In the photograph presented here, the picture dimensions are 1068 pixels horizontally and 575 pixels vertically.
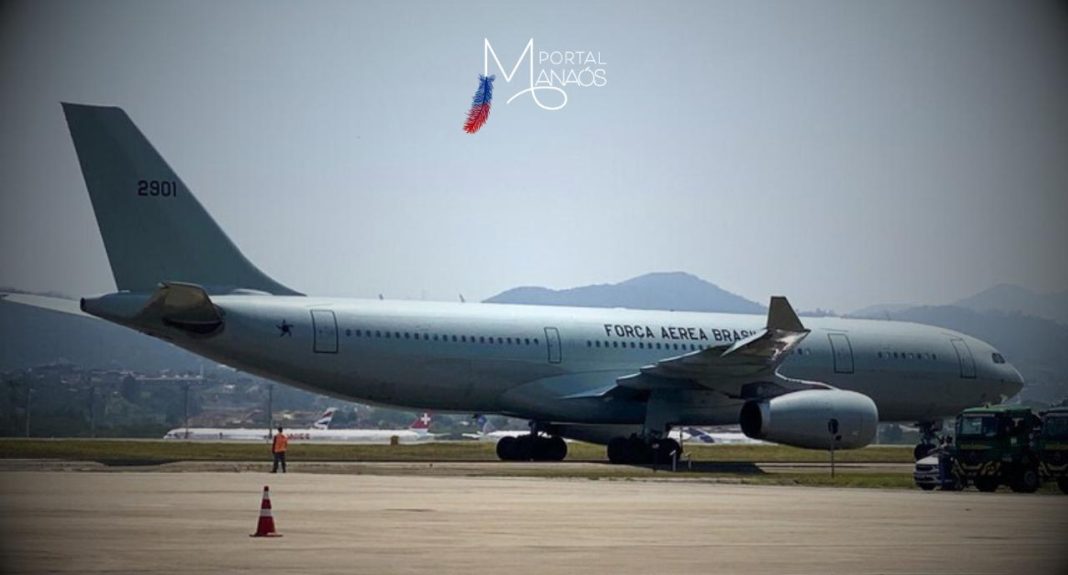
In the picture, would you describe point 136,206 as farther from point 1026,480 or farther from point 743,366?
point 1026,480

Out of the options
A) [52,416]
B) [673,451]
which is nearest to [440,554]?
[673,451]

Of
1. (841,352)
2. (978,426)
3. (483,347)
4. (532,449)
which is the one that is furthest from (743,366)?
(978,426)

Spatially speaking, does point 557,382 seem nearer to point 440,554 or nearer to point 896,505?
point 896,505

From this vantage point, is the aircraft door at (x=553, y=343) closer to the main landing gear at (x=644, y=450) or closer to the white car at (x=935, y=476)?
the main landing gear at (x=644, y=450)

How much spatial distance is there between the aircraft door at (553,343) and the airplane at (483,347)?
0.13ft

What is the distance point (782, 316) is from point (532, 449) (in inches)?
376

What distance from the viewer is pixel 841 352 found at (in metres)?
49.0

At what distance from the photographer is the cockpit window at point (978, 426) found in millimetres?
31984

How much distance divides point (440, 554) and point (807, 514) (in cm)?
815

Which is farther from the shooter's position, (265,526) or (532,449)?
(532,449)

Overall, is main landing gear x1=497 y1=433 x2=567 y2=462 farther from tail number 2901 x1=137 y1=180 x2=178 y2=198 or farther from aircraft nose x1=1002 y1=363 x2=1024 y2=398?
aircraft nose x1=1002 y1=363 x2=1024 y2=398

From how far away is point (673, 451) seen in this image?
4316cm

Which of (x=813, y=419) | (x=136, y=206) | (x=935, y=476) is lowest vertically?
(x=935, y=476)

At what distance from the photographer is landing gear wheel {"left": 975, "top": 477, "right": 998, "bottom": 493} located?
1256 inches
